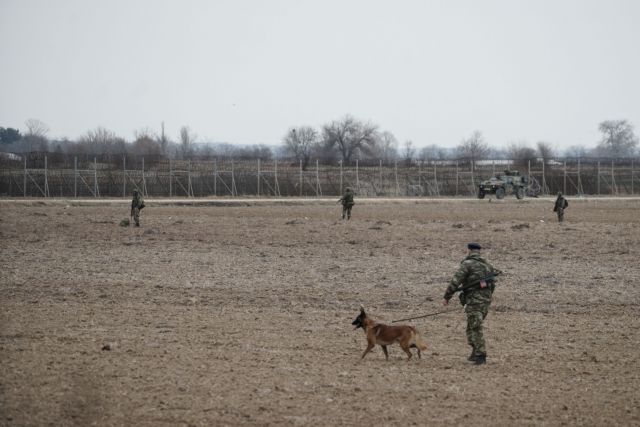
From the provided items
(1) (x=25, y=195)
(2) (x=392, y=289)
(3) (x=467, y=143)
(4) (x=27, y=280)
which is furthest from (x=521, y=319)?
(3) (x=467, y=143)

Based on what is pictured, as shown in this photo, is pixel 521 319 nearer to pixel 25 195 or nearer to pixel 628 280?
pixel 628 280

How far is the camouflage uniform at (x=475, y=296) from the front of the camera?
1013cm

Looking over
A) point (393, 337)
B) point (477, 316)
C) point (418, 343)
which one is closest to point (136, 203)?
point (393, 337)

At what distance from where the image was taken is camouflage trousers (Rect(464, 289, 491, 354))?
10.1 metres

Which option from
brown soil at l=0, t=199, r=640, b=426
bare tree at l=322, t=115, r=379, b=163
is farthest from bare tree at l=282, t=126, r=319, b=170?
brown soil at l=0, t=199, r=640, b=426

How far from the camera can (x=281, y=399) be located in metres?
8.63

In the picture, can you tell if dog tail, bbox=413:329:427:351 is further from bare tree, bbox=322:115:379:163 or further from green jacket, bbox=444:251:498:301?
bare tree, bbox=322:115:379:163

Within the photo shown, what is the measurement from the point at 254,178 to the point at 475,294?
5026 centimetres

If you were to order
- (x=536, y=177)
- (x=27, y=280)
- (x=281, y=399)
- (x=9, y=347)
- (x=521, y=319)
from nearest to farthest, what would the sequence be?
(x=281, y=399) → (x=9, y=347) → (x=521, y=319) → (x=27, y=280) → (x=536, y=177)

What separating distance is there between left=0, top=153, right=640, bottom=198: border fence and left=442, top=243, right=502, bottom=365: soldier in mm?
46206

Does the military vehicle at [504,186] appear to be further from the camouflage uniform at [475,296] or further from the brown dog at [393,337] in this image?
the brown dog at [393,337]

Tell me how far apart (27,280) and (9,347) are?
6.54 m

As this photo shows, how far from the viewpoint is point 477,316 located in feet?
33.3

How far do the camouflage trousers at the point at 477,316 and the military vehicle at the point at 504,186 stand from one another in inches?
1686
